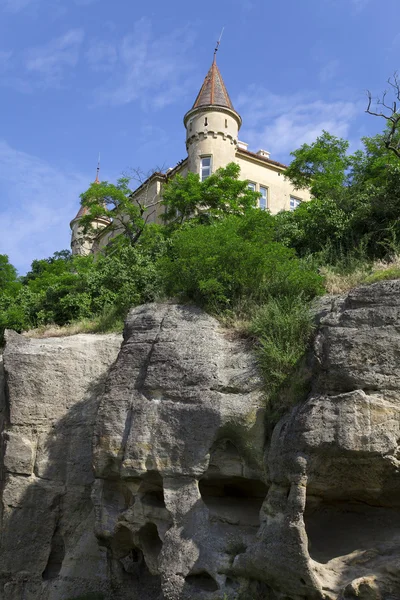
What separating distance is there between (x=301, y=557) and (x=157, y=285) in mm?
8708

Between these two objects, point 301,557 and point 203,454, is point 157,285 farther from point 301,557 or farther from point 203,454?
point 301,557

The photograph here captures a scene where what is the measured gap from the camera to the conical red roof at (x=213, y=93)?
30688 millimetres

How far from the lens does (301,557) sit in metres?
7.32

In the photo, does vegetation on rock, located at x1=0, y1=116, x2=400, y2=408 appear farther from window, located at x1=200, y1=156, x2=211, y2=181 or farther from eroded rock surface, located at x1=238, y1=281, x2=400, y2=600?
window, located at x1=200, y1=156, x2=211, y2=181

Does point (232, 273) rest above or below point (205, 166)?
below

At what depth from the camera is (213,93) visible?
1217 inches

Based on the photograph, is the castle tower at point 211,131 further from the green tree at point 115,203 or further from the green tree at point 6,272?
the green tree at point 6,272

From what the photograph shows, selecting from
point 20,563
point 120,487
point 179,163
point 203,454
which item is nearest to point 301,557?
point 203,454

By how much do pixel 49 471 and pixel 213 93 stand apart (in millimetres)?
23355

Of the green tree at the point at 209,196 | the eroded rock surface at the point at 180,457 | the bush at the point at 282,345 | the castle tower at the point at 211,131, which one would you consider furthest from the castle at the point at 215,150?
the bush at the point at 282,345

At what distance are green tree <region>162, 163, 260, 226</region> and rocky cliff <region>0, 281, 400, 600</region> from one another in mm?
12858

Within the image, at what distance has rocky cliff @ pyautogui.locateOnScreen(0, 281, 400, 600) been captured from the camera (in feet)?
24.8

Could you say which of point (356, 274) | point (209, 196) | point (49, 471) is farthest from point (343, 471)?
point (209, 196)

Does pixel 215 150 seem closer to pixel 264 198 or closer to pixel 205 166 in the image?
pixel 205 166
